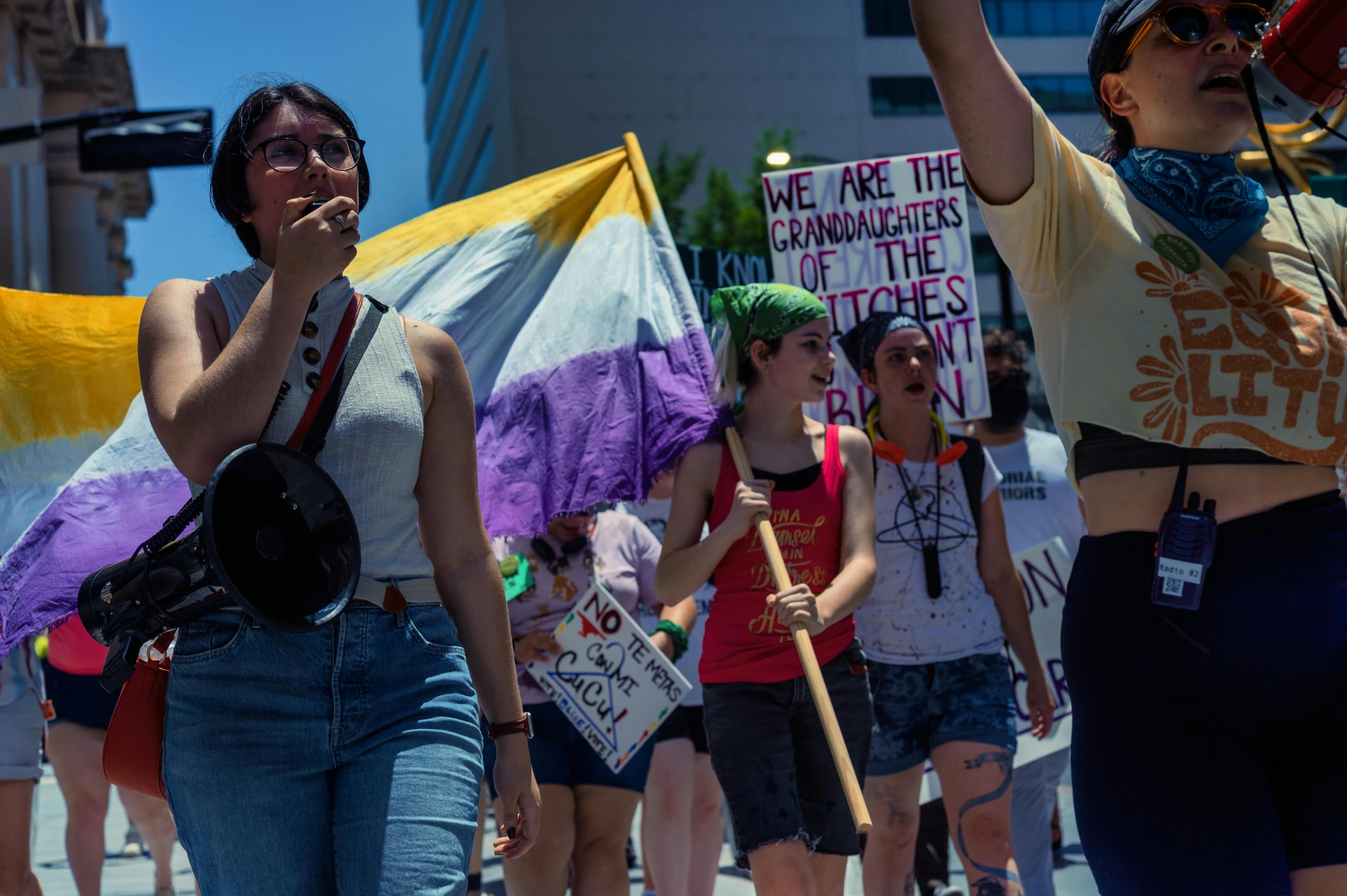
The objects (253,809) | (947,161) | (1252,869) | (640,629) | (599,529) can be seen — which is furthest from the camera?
(947,161)

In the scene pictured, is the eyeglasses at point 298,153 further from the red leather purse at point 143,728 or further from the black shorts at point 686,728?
the black shorts at point 686,728

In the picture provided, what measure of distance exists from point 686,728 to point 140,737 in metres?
4.05

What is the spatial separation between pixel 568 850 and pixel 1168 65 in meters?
3.51

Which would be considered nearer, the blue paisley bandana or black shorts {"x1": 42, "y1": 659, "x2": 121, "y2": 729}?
the blue paisley bandana

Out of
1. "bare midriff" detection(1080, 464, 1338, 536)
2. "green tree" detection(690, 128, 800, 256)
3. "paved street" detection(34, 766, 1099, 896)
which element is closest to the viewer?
"bare midriff" detection(1080, 464, 1338, 536)

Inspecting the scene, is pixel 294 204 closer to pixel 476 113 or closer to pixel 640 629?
pixel 640 629

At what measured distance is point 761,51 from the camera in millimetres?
51062

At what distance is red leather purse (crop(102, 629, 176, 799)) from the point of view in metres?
2.42

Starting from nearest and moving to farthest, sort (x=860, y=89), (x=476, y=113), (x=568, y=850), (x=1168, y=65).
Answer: (x=1168, y=65)
(x=568, y=850)
(x=860, y=89)
(x=476, y=113)

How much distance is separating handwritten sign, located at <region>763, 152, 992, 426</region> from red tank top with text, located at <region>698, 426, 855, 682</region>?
6.13 feet

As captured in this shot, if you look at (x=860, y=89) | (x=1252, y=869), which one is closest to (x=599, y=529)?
(x=1252, y=869)

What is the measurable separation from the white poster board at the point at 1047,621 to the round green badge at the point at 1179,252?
3733 mm

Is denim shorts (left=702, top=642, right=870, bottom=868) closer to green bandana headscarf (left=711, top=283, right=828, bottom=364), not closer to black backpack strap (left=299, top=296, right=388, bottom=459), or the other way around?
green bandana headscarf (left=711, top=283, right=828, bottom=364)

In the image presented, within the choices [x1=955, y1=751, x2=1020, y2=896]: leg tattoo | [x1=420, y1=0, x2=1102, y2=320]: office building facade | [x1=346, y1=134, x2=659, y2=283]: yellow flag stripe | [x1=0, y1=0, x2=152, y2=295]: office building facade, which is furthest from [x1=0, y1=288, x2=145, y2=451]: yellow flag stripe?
[x1=420, y1=0, x2=1102, y2=320]: office building facade
